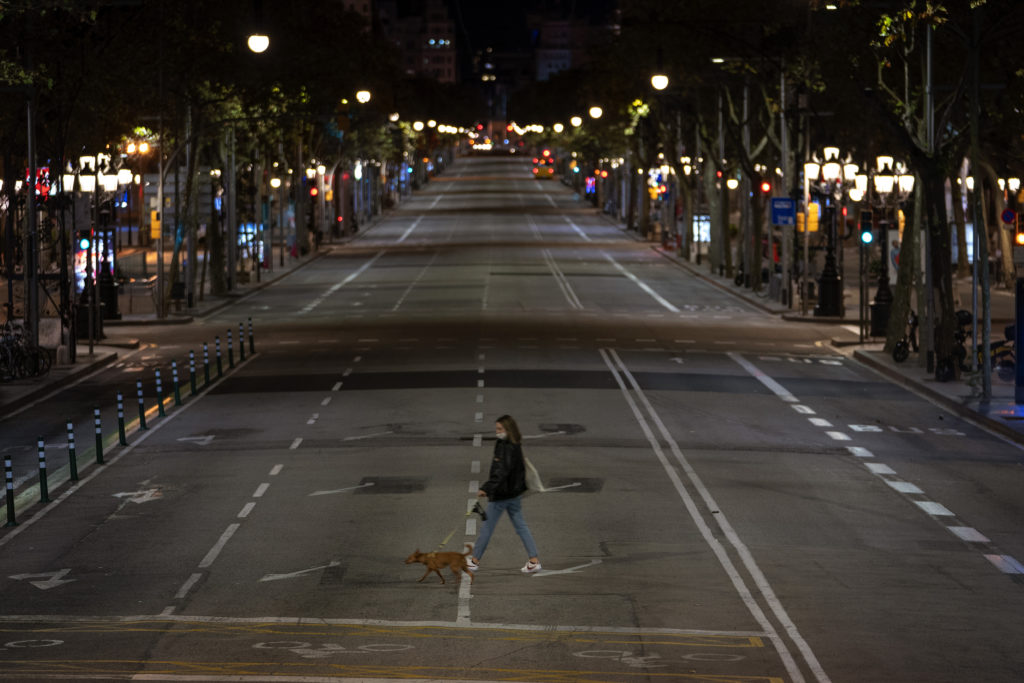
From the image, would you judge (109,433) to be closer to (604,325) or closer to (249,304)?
(604,325)

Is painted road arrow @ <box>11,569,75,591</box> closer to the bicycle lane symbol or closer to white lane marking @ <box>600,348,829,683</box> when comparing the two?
the bicycle lane symbol

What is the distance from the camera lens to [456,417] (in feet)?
99.2

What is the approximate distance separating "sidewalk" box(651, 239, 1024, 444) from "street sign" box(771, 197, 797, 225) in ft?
9.36

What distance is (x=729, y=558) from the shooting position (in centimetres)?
1844

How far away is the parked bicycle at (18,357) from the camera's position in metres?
37.3

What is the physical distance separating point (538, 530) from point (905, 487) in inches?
237

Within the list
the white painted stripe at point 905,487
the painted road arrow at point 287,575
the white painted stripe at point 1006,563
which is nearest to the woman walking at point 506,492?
the painted road arrow at point 287,575

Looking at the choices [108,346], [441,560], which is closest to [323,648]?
[441,560]

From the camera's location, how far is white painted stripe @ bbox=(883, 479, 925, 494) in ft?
76.0

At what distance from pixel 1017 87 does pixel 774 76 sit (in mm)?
24085

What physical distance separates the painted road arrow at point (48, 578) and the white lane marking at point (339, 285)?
40.3 m

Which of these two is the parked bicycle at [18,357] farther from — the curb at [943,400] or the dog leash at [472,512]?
the dog leash at [472,512]

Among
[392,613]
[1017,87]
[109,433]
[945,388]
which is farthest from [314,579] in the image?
[1017,87]

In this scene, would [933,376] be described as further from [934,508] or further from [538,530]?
[538,530]
